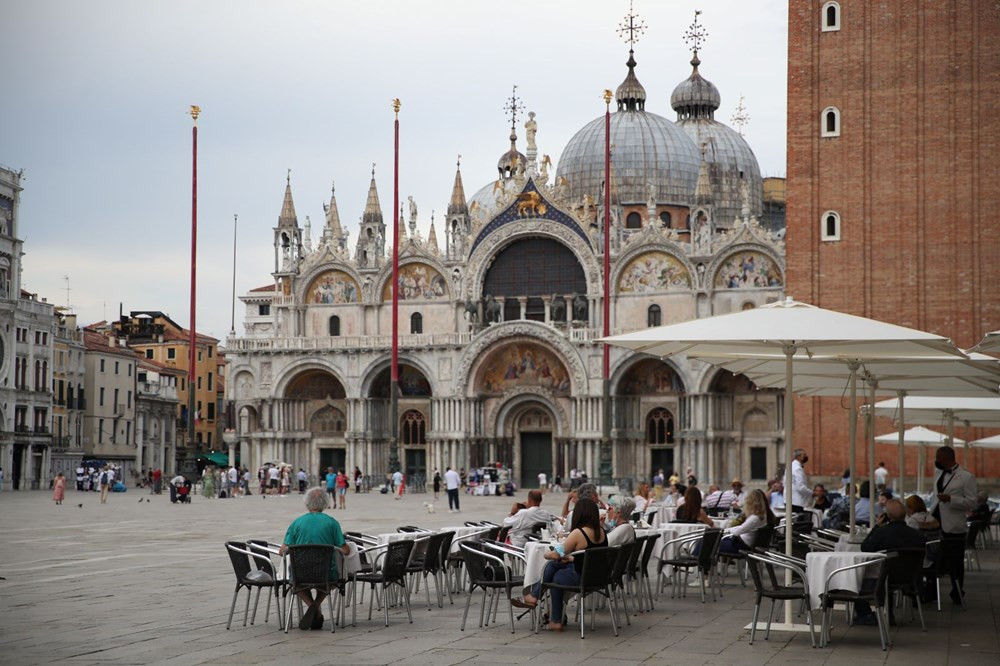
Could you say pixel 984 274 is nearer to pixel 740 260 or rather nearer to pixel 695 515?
pixel 740 260

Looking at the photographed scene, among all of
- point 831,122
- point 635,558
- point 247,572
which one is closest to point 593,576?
point 635,558

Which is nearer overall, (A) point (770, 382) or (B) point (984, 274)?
(A) point (770, 382)

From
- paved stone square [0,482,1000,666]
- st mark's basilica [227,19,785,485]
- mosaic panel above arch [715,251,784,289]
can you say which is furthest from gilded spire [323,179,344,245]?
paved stone square [0,482,1000,666]

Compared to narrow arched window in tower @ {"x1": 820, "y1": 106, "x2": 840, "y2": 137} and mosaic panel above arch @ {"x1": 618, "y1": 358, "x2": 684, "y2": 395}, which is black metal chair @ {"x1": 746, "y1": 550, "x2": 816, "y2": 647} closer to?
narrow arched window in tower @ {"x1": 820, "y1": 106, "x2": 840, "y2": 137}

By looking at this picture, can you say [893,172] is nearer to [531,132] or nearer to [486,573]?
[531,132]

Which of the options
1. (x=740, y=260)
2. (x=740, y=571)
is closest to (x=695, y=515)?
(x=740, y=571)

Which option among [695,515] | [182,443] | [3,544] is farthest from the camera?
[182,443]

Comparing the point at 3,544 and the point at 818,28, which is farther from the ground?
the point at 818,28

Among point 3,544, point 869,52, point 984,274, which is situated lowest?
point 3,544

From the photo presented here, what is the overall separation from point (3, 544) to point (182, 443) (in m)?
60.5

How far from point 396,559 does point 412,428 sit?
4712 cm

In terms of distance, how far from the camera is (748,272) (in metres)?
53.9

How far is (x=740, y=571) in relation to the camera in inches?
654

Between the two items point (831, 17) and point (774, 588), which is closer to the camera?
point (774, 588)
